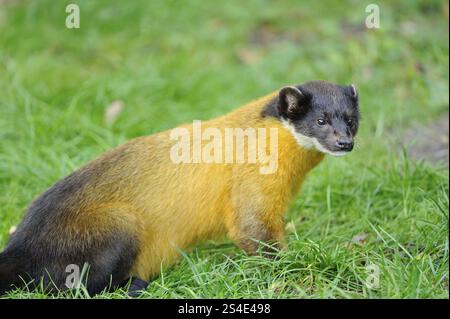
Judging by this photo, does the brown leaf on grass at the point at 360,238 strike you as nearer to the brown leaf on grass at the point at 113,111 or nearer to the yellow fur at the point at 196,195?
the yellow fur at the point at 196,195

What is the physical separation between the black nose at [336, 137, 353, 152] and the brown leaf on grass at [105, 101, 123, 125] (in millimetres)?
4017

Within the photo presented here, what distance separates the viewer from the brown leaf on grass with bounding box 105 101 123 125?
377 inches

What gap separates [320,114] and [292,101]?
0.26 metres

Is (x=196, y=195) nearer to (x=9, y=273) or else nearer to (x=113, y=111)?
(x=9, y=273)

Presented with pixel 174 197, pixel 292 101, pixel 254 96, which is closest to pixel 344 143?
pixel 292 101

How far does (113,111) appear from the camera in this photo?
32.0 feet

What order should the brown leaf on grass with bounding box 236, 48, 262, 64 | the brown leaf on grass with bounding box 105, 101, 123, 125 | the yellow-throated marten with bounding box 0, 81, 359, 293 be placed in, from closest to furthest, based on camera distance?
the yellow-throated marten with bounding box 0, 81, 359, 293, the brown leaf on grass with bounding box 105, 101, 123, 125, the brown leaf on grass with bounding box 236, 48, 262, 64

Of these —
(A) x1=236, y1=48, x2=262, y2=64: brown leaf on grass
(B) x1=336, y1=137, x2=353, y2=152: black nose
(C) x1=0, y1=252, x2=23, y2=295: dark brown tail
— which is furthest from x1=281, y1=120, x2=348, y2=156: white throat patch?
(A) x1=236, y1=48, x2=262, y2=64: brown leaf on grass

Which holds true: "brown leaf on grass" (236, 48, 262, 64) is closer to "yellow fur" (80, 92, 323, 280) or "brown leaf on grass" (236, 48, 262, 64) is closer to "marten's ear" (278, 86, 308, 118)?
"yellow fur" (80, 92, 323, 280)

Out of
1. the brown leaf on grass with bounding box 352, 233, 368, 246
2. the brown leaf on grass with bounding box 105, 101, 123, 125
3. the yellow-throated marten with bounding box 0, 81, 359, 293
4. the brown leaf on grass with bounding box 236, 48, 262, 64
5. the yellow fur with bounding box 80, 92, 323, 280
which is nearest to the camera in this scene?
the yellow-throated marten with bounding box 0, 81, 359, 293

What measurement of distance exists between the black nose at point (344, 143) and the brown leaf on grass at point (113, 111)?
13.2ft
